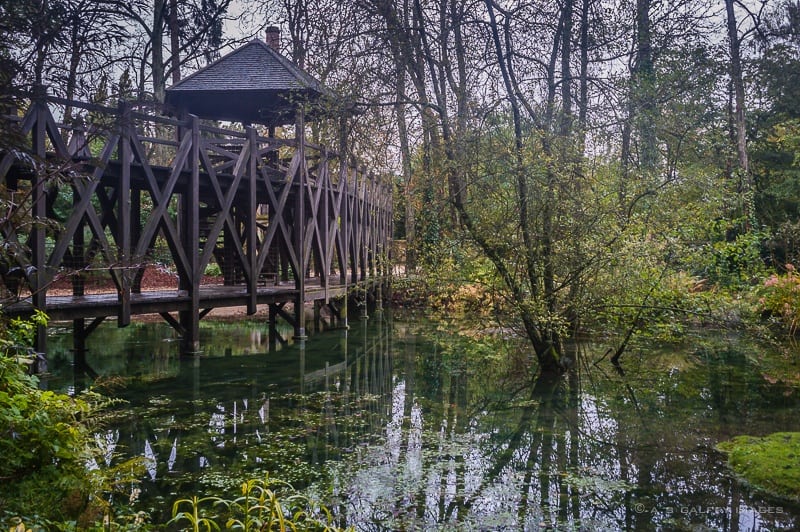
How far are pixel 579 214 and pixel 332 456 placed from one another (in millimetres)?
4508

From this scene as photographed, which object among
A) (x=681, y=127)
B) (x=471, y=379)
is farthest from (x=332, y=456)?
(x=681, y=127)

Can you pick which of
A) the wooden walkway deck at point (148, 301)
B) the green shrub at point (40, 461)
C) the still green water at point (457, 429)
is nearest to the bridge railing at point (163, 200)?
the wooden walkway deck at point (148, 301)

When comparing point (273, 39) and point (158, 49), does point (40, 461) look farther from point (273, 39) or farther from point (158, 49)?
point (158, 49)

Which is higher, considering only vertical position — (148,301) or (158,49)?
(158,49)

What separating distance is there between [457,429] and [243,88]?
29.2 feet

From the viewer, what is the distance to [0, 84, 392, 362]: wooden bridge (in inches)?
320

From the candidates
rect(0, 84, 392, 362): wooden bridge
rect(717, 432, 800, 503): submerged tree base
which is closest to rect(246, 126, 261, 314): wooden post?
rect(0, 84, 392, 362): wooden bridge

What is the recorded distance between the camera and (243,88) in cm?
1352

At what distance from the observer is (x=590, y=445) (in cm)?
674

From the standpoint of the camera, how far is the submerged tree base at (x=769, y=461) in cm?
531

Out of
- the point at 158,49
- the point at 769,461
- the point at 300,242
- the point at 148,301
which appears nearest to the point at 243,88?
the point at 300,242

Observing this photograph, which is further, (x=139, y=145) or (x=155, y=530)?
(x=139, y=145)

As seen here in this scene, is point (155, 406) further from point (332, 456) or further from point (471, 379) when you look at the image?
point (471, 379)

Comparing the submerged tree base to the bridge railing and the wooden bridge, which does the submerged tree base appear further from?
the wooden bridge
